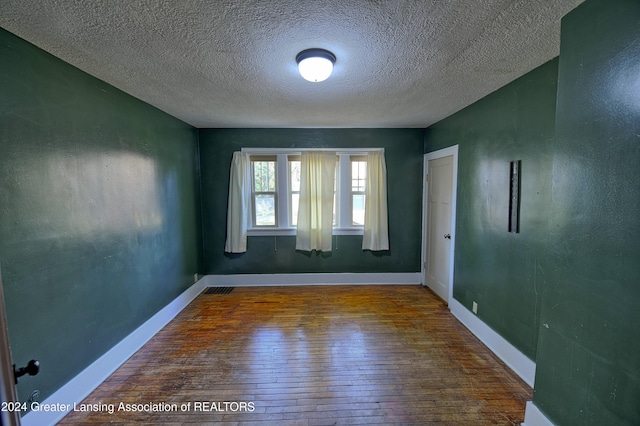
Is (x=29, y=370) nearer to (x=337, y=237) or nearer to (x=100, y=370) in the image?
(x=100, y=370)

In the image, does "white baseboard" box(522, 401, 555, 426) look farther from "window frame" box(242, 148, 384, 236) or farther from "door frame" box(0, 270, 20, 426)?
"window frame" box(242, 148, 384, 236)

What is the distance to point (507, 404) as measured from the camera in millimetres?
1820

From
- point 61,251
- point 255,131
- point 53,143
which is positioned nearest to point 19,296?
point 61,251

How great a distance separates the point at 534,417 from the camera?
1.57 metres

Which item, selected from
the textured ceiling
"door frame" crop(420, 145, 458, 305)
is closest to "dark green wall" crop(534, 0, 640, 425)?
the textured ceiling

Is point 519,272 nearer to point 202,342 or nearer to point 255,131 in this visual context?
point 202,342

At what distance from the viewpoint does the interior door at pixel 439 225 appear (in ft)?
11.0

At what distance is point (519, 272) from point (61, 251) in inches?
136

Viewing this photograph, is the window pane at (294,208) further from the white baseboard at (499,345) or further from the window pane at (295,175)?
the white baseboard at (499,345)

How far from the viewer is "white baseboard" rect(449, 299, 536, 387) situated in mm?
2018

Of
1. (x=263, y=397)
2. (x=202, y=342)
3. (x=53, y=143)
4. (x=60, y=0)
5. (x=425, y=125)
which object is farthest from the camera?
(x=425, y=125)

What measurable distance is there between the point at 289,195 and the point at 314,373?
2563 millimetres

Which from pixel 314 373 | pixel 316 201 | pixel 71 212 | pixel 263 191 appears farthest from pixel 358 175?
pixel 71 212

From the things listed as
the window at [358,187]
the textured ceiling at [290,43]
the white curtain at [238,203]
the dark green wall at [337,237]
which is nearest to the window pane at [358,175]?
the window at [358,187]
